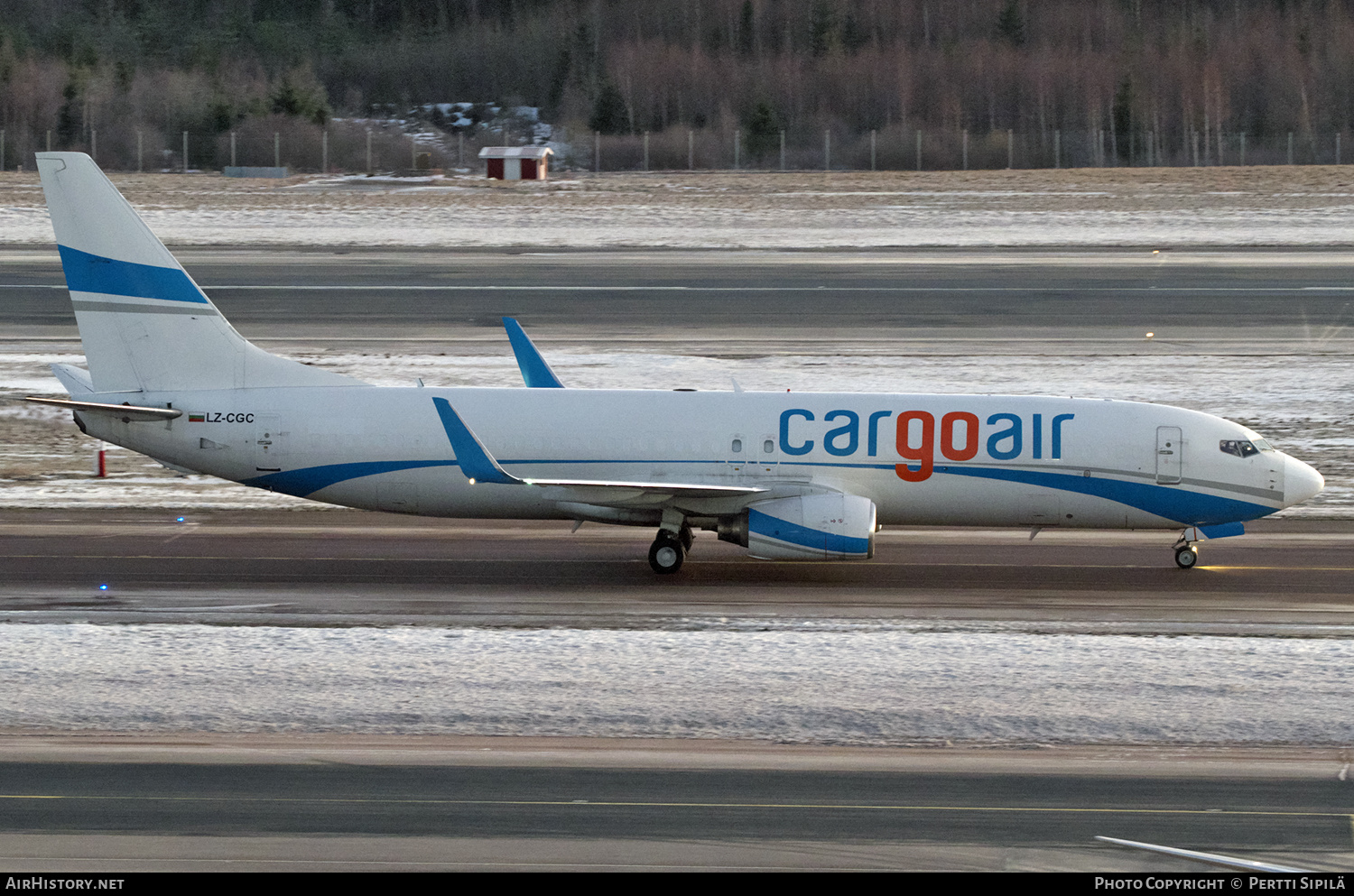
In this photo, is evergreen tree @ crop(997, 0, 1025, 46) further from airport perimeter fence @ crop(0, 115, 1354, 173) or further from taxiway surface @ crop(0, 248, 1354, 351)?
taxiway surface @ crop(0, 248, 1354, 351)

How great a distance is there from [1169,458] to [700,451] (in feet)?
27.3

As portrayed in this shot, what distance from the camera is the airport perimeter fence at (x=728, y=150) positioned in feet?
324

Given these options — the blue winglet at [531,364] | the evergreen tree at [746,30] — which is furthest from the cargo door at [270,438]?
the evergreen tree at [746,30]

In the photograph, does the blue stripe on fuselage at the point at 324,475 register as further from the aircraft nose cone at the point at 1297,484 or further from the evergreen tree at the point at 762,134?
the evergreen tree at the point at 762,134

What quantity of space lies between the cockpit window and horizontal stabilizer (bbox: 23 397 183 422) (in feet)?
61.4

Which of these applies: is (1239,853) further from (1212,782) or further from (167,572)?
(167,572)

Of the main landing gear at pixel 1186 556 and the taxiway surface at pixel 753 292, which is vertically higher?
the taxiway surface at pixel 753 292

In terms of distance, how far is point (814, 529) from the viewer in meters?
25.8

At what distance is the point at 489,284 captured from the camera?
192 ft

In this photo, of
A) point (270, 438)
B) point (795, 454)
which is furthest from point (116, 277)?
point (795, 454)

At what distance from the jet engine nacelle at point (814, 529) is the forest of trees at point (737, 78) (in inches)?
2982

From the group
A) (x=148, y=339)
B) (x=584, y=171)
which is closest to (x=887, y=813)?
(x=148, y=339)

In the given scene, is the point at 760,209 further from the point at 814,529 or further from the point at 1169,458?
the point at 814,529

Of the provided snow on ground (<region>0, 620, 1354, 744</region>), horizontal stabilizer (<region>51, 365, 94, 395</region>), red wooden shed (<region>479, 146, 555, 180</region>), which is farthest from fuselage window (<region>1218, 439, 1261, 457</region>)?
red wooden shed (<region>479, 146, 555, 180</region>)
